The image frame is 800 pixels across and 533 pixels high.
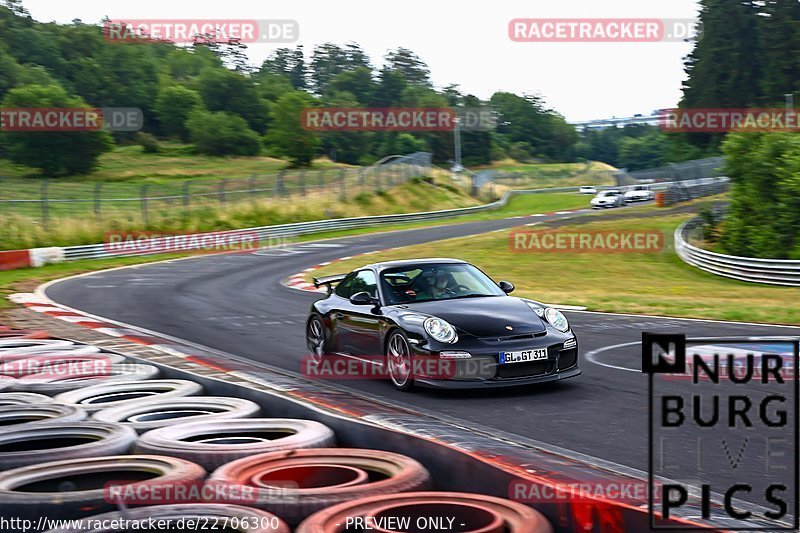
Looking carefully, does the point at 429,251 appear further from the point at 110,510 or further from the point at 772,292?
the point at 110,510

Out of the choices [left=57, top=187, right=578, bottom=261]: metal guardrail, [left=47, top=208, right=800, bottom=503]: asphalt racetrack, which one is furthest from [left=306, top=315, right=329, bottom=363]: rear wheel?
[left=57, top=187, right=578, bottom=261]: metal guardrail

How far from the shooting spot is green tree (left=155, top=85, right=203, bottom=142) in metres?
99.6

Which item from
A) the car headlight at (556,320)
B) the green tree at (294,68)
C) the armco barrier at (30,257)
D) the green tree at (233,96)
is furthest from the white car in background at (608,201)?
the green tree at (294,68)

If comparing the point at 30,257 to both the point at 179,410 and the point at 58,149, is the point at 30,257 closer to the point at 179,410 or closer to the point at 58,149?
the point at 179,410

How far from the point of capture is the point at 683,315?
15.4 m

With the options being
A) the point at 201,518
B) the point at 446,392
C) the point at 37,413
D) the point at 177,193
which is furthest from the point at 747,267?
the point at 177,193

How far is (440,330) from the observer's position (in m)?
8.82

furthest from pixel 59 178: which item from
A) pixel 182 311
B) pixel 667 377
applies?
pixel 667 377

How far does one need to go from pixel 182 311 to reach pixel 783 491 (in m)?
13.6

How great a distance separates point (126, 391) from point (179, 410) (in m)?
0.99

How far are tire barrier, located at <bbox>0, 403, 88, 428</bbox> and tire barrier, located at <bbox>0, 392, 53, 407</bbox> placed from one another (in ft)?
1.29

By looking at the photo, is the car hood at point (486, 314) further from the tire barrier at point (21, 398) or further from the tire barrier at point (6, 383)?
the tire barrier at point (6, 383)

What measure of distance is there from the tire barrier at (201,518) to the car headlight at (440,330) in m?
4.80

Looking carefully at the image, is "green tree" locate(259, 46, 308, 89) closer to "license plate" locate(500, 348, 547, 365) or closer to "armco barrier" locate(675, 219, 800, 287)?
"armco barrier" locate(675, 219, 800, 287)
